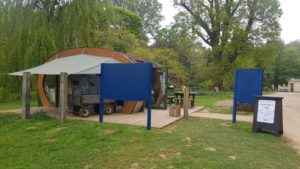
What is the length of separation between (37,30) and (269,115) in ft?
32.9

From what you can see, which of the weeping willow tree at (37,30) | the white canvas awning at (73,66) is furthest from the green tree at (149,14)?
the white canvas awning at (73,66)

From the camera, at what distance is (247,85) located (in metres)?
9.84

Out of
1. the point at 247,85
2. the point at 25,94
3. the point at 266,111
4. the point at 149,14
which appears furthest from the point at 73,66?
the point at 149,14

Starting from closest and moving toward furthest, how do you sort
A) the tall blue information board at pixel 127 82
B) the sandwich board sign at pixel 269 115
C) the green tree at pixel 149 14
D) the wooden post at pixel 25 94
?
the sandwich board sign at pixel 269 115
the tall blue information board at pixel 127 82
the wooden post at pixel 25 94
the green tree at pixel 149 14

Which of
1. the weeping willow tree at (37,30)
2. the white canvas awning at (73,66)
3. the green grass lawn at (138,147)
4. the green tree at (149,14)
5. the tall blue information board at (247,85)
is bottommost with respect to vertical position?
the green grass lawn at (138,147)

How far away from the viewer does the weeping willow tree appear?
533 inches

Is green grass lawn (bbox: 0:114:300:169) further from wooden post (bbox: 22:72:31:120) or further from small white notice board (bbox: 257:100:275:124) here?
wooden post (bbox: 22:72:31:120)

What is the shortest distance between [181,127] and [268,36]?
22888 millimetres

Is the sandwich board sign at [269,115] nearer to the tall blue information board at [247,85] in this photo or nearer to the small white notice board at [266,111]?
the small white notice board at [266,111]

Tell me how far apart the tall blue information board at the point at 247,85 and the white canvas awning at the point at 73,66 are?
4.33 m

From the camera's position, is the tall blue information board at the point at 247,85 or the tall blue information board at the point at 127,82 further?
the tall blue information board at the point at 247,85

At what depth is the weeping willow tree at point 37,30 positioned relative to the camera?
44.4ft

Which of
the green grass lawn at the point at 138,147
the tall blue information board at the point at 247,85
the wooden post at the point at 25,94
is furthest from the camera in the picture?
the wooden post at the point at 25,94

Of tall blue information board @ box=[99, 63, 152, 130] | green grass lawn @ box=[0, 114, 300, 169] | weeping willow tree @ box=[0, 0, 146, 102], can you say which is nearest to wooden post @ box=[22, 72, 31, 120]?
green grass lawn @ box=[0, 114, 300, 169]
